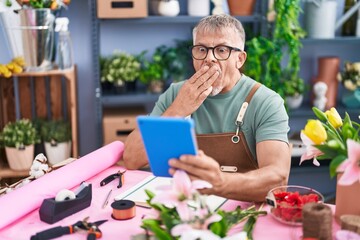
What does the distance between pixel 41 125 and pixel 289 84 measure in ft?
5.15

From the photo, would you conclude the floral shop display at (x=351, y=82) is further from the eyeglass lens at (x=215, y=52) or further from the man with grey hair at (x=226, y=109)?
the eyeglass lens at (x=215, y=52)

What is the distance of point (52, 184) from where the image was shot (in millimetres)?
1492

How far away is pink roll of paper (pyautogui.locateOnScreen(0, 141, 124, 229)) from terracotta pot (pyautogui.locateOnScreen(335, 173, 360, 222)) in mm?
778

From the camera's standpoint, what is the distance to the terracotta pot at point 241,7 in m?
3.14

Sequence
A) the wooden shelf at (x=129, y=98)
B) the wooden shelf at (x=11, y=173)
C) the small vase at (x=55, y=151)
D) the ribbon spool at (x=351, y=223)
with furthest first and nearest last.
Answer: the wooden shelf at (x=129, y=98) → the small vase at (x=55, y=151) → the wooden shelf at (x=11, y=173) → the ribbon spool at (x=351, y=223)

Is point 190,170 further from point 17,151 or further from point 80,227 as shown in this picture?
point 17,151

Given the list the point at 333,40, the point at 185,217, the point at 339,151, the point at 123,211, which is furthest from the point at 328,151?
the point at 333,40

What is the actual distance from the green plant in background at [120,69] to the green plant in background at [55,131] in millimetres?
377

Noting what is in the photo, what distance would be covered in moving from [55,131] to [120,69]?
1.78ft

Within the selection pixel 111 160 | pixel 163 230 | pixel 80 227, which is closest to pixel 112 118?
pixel 111 160

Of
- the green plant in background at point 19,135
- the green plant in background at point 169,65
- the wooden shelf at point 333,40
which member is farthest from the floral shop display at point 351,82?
the green plant in background at point 19,135

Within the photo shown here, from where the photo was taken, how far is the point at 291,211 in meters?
1.30

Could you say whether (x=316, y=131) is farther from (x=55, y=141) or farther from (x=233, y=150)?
(x=55, y=141)

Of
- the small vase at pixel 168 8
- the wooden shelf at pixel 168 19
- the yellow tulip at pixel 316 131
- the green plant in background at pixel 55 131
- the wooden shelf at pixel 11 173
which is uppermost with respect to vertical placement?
the small vase at pixel 168 8
